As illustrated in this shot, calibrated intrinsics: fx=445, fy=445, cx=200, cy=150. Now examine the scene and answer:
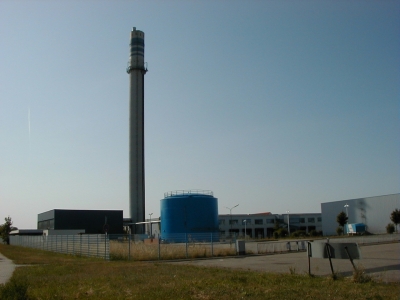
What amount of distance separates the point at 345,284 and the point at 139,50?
7502cm

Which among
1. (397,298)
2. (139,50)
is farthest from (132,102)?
(397,298)

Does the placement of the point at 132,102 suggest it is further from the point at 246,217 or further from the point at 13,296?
the point at 13,296

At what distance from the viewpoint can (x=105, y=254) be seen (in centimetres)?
3109

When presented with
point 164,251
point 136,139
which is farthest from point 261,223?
point 164,251

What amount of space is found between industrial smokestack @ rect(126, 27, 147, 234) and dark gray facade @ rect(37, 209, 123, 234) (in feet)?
14.8

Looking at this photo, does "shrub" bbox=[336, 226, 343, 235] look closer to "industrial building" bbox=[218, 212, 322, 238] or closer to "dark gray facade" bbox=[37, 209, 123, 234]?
"industrial building" bbox=[218, 212, 322, 238]

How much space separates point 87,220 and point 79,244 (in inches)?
1840

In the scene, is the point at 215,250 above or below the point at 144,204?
below

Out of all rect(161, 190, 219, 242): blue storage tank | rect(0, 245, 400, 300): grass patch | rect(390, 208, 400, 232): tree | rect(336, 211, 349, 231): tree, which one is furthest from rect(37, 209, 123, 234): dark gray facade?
rect(0, 245, 400, 300): grass patch

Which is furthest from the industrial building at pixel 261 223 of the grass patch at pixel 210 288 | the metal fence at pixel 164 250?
the grass patch at pixel 210 288

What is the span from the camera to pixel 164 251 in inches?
1249

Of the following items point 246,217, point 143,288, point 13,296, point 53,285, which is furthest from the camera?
point 246,217

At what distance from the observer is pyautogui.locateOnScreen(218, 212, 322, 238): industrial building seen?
11200 centimetres

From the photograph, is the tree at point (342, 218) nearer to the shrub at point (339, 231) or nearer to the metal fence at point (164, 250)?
the shrub at point (339, 231)
